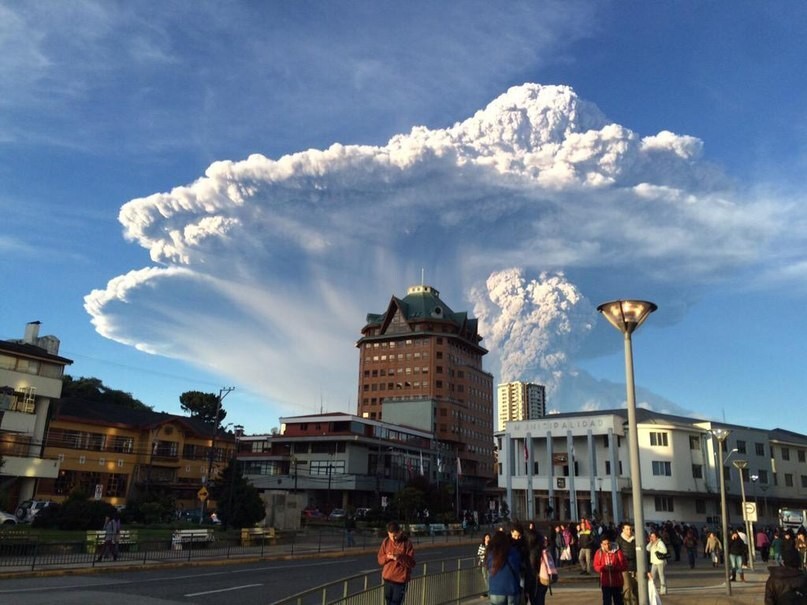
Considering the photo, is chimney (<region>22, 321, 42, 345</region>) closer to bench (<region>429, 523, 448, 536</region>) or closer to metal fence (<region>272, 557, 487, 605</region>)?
bench (<region>429, 523, 448, 536</region>)

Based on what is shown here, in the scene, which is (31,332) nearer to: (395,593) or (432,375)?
(395,593)

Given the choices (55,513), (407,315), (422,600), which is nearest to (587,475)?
(55,513)

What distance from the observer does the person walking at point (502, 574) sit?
29.5 feet

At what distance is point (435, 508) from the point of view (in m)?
65.7

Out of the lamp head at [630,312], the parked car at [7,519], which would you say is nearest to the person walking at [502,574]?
the lamp head at [630,312]

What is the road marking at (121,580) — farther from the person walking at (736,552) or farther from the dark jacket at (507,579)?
the person walking at (736,552)

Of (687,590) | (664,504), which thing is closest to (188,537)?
(687,590)

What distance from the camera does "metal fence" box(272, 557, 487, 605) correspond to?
10.2 metres

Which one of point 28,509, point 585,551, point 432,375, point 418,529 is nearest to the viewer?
point 585,551

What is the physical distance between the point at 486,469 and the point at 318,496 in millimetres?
57876

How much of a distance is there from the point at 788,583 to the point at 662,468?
66051 millimetres

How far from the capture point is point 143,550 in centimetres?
2845

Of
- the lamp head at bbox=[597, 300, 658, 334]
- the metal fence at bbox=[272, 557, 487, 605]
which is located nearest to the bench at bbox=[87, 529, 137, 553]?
the metal fence at bbox=[272, 557, 487, 605]

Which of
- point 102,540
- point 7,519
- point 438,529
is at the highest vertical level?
point 102,540
